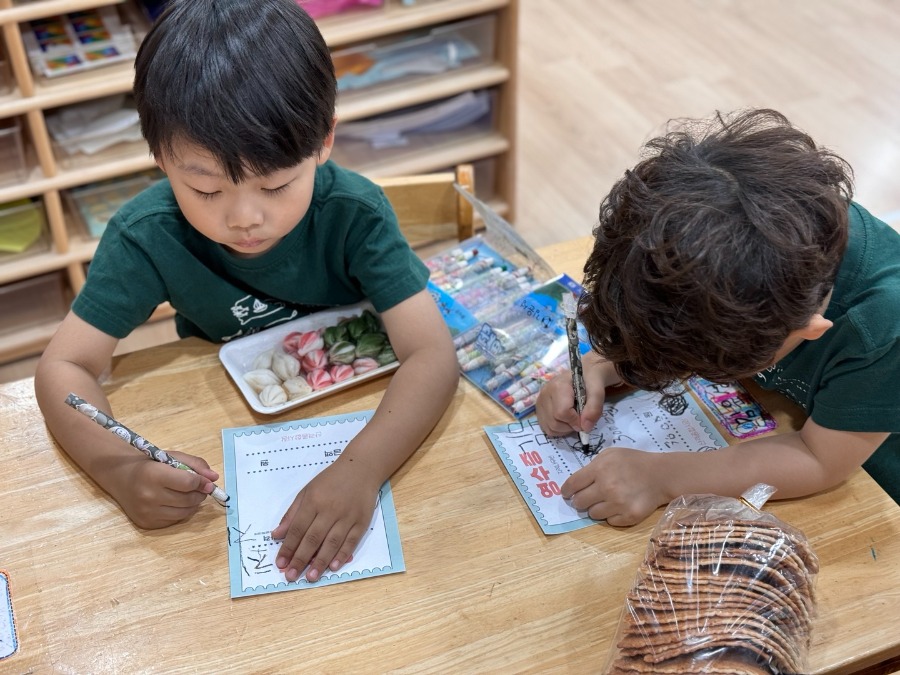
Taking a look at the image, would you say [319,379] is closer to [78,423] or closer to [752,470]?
[78,423]

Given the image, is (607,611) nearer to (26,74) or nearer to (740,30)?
(26,74)

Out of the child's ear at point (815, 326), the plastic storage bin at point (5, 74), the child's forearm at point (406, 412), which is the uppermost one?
the child's ear at point (815, 326)

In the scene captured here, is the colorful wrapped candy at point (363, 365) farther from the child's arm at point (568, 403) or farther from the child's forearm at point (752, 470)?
the child's forearm at point (752, 470)

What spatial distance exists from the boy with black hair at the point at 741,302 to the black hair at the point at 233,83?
0.35 m

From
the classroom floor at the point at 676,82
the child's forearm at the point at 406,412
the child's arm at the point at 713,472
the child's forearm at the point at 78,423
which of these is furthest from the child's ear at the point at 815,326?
the classroom floor at the point at 676,82

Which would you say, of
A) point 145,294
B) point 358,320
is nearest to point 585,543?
point 358,320

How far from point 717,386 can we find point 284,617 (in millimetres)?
579

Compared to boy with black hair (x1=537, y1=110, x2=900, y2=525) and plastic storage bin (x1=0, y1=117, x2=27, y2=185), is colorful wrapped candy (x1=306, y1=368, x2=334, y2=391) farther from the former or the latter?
plastic storage bin (x1=0, y1=117, x2=27, y2=185)

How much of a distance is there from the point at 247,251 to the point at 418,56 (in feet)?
4.42

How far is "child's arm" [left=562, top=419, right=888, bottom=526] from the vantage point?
994 mm

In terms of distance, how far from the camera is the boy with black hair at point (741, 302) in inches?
33.5

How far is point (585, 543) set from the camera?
0.98 m

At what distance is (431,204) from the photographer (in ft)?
4.61

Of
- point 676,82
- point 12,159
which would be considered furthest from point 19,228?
point 676,82
